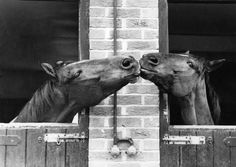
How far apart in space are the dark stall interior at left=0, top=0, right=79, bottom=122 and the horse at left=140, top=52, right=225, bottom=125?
4.92ft

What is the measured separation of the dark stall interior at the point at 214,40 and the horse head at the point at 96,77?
171 cm

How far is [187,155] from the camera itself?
3.32 metres

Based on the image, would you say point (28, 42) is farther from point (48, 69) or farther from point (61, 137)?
point (61, 137)

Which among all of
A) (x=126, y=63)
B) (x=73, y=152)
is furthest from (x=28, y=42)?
(x=126, y=63)

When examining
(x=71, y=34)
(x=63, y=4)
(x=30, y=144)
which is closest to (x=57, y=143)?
(x=30, y=144)

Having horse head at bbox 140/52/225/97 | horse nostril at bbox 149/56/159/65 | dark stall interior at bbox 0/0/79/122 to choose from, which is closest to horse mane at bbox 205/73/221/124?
horse head at bbox 140/52/225/97

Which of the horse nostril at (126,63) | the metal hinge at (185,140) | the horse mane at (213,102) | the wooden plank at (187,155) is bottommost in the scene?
the wooden plank at (187,155)

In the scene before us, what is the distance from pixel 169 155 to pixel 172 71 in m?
0.56

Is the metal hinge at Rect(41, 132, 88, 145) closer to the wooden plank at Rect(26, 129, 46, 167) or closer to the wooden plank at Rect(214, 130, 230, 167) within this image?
the wooden plank at Rect(26, 129, 46, 167)

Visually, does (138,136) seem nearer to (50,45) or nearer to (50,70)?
(50,70)

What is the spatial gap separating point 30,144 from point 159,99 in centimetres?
90

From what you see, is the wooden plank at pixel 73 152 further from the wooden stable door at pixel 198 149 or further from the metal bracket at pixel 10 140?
the wooden stable door at pixel 198 149

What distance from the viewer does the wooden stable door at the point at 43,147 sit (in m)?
3.31

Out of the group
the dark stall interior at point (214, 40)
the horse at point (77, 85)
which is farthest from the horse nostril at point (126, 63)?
the dark stall interior at point (214, 40)
